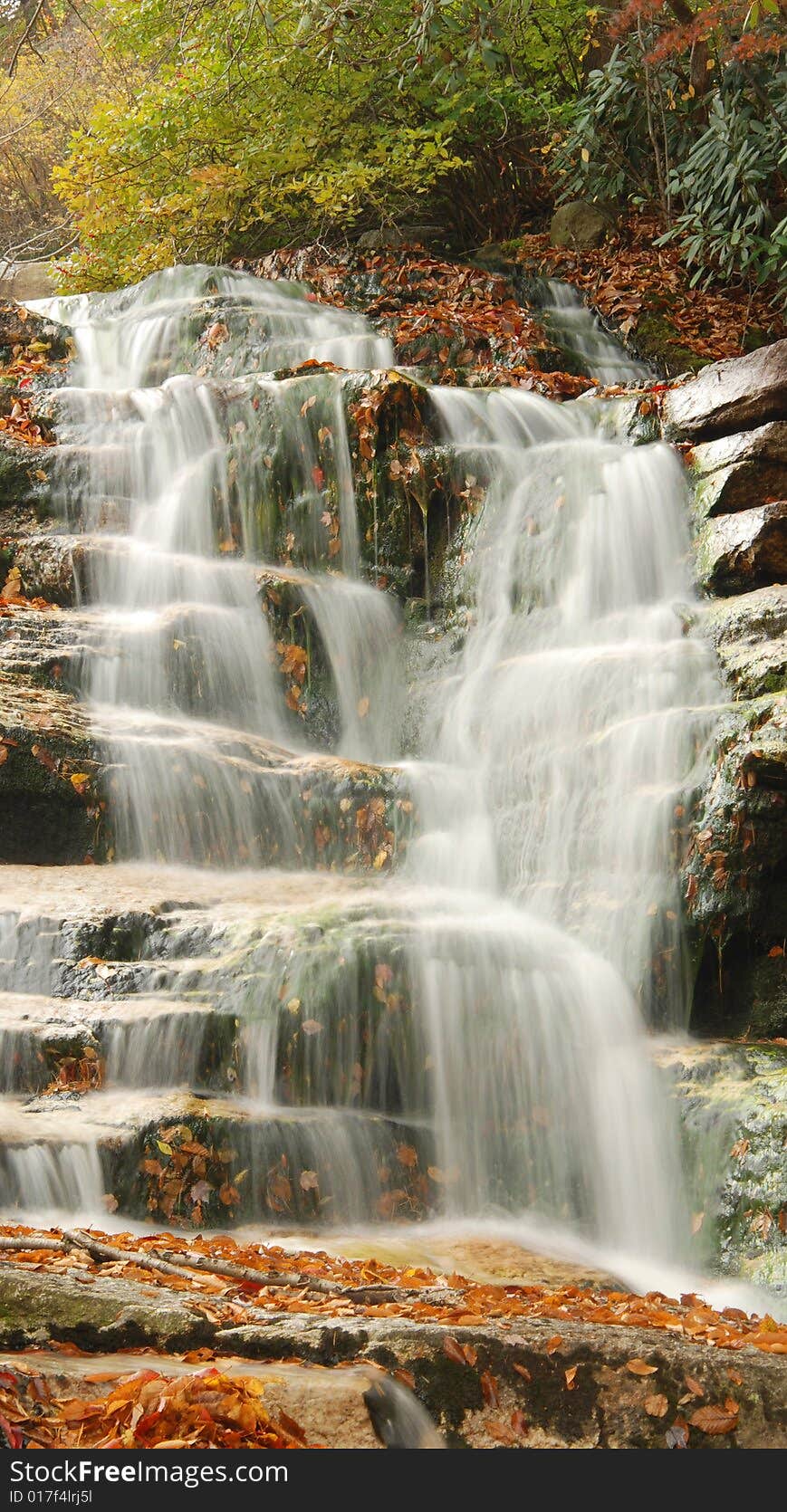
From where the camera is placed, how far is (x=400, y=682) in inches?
329

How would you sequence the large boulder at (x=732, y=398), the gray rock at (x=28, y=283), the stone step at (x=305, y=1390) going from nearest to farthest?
1. the stone step at (x=305, y=1390)
2. the large boulder at (x=732, y=398)
3. the gray rock at (x=28, y=283)

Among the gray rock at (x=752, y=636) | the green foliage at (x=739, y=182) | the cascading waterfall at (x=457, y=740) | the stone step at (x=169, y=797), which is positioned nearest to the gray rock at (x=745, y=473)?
the cascading waterfall at (x=457, y=740)

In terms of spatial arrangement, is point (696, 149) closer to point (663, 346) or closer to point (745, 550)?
point (663, 346)

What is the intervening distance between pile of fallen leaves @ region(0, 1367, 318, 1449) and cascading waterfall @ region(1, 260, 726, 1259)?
202cm

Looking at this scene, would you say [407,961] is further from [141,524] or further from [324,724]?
[141,524]

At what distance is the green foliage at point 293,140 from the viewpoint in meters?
13.1

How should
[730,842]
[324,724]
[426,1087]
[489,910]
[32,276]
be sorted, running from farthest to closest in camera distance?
[32,276] → [324,724] → [489,910] → [730,842] → [426,1087]

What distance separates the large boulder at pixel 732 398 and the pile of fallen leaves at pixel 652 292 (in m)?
3.76

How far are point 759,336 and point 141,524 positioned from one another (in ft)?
23.4

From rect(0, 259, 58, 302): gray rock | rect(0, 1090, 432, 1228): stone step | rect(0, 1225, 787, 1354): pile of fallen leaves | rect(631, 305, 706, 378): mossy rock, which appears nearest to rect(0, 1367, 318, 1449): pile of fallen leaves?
rect(0, 1225, 787, 1354): pile of fallen leaves

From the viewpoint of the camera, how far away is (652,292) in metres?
12.9

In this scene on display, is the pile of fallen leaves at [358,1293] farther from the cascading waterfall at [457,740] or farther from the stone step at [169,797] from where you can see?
the stone step at [169,797]

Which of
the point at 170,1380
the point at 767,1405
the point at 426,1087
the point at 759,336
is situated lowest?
the point at 767,1405

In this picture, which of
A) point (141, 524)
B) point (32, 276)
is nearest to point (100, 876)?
point (141, 524)
